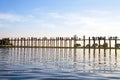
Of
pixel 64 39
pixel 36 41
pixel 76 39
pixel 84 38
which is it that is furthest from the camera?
pixel 36 41

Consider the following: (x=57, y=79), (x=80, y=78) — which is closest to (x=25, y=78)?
(x=57, y=79)

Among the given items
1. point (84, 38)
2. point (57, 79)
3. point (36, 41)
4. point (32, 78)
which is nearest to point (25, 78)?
point (32, 78)

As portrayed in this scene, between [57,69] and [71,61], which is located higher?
[57,69]

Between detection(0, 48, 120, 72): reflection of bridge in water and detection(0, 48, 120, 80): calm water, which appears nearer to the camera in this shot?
detection(0, 48, 120, 80): calm water

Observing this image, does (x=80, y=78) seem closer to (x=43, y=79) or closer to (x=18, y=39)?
(x=43, y=79)

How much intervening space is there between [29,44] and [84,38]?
2379cm

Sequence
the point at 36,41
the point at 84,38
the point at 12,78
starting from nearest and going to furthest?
the point at 12,78 < the point at 84,38 < the point at 36,41

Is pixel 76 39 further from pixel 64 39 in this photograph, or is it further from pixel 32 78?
pixel 32 78

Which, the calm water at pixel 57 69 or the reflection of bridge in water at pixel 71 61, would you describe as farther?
the reflection of bridge in water at pixel 71 61

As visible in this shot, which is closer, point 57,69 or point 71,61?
point 57,69

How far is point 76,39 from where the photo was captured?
71.3 m

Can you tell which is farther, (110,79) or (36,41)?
(36,41)

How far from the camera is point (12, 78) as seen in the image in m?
10.8

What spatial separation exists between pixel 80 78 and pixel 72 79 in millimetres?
509
